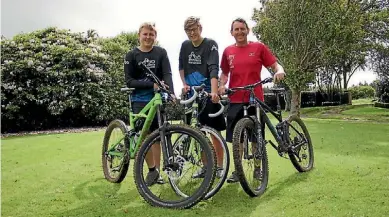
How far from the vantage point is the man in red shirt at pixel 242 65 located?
4.71 m

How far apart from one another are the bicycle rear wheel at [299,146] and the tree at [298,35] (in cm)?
1432

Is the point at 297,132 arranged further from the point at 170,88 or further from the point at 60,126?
the point at 60,126

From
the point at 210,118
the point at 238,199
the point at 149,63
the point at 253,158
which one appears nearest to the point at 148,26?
the point at 149,63

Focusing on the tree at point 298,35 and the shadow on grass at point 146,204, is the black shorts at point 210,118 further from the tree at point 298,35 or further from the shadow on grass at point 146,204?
the tree at point 298,35

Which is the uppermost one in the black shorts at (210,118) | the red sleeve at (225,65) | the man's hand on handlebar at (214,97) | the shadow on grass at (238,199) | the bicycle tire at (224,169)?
the red sleeve at (225,65)

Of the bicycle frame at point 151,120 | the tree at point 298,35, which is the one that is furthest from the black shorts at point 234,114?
the tree at point 298,35

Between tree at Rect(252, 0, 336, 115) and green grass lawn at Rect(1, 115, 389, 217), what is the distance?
1348 centimetres

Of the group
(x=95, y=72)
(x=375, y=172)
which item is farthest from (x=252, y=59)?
(x=95, y=72)

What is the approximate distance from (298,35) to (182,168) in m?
17.6

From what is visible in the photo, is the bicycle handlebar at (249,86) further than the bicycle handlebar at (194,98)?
Yes

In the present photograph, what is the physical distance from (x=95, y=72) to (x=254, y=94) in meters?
13.1

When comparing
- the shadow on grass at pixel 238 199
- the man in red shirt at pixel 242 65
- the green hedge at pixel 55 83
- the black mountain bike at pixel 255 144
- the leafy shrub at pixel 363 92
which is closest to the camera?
the shadow on grass at pixel 238 199

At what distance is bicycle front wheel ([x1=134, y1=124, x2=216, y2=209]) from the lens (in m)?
3.73

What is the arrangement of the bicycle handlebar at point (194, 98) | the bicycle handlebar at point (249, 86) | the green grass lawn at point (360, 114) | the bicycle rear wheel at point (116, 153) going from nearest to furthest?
the bicycle handlebar at point (194, 98) < the bicycle handlebar at point (249, 86) < the bicycle rear wheel at point (116, 153) < the green grass lawn at point (360, 114)
